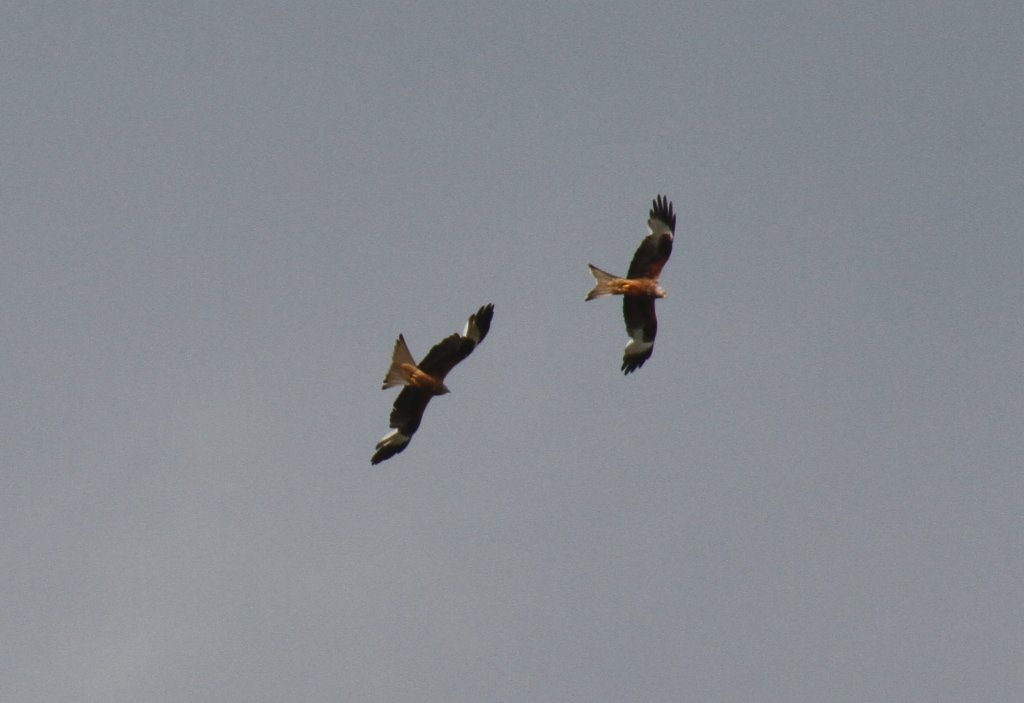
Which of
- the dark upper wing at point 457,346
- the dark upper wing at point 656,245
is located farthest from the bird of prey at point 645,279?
the dark upper wing at point 457,346

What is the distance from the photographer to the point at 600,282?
82.4 ft

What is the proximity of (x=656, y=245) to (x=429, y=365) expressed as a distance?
502 centimetres

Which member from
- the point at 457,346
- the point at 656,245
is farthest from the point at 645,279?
the point at 457,346

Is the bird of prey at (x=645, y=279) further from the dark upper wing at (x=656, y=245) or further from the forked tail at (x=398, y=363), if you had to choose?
the forked tail at (x=398, y=363)

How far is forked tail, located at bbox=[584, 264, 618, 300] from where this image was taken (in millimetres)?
25078

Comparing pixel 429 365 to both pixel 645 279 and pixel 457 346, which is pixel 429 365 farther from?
pixel 645 279

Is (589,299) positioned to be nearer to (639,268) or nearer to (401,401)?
(639,268)

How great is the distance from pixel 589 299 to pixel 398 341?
3.91 m

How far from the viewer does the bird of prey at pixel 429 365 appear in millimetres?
22781

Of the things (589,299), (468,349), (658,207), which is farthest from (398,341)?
(658,207)

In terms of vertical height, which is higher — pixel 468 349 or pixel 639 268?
pixel 639 268

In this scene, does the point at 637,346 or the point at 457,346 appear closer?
the point at 457,346

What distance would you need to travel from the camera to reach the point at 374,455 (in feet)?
78.5

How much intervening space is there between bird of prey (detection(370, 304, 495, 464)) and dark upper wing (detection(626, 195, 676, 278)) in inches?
136
